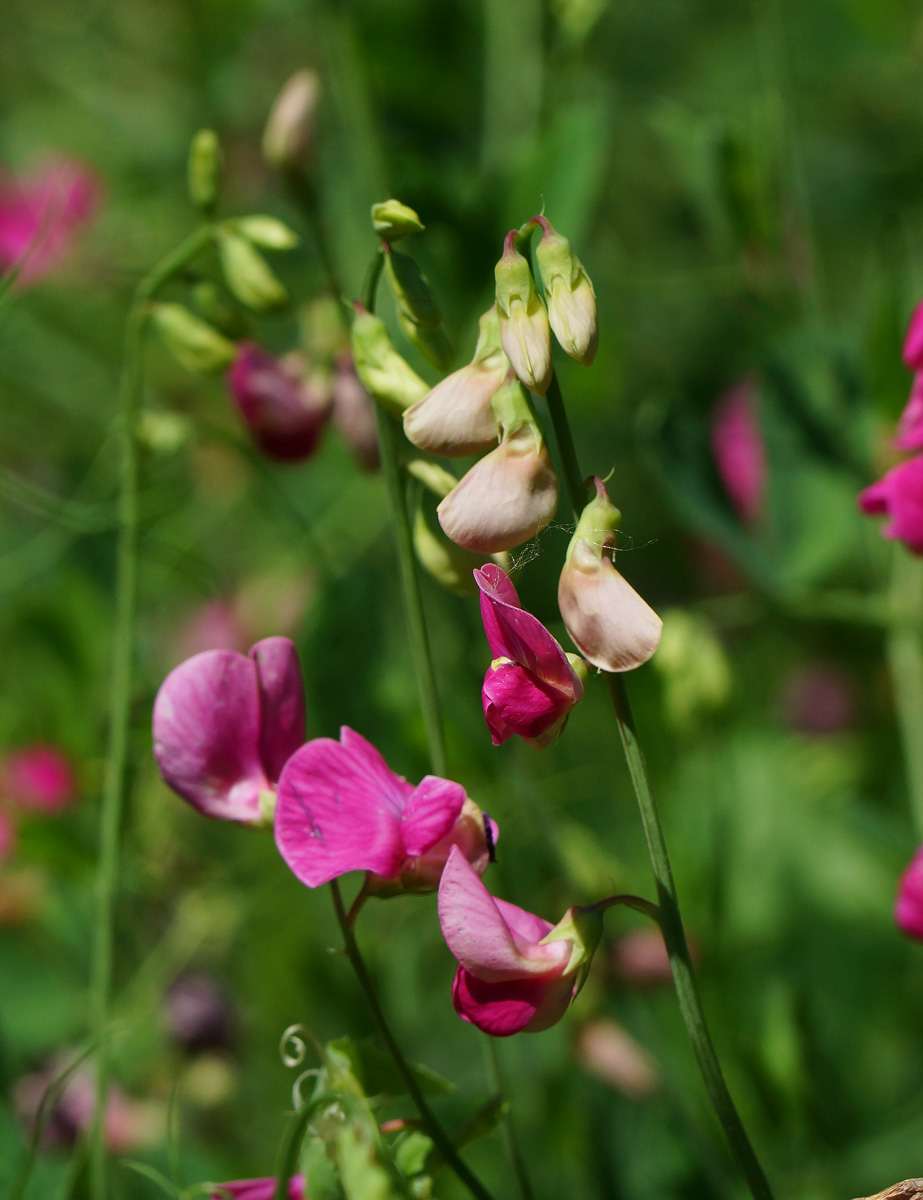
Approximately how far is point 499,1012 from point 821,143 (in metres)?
1.63

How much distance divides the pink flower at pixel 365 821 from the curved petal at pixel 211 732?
2.8 inches

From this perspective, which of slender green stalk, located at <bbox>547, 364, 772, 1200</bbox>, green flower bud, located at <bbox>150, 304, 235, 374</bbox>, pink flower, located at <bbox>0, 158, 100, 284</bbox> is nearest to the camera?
slender green stalk, located at <bbox>547, 364, 772, 1200</bbox>

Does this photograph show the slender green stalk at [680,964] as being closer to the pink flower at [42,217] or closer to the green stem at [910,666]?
the green stem at [910,666]

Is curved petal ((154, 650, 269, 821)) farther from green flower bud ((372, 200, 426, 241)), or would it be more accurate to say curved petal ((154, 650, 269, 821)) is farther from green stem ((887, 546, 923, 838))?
green stem ((887, 546, 923, 838))

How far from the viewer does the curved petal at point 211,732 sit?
0.48 meters

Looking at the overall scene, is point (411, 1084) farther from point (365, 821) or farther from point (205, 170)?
point (205, 170)

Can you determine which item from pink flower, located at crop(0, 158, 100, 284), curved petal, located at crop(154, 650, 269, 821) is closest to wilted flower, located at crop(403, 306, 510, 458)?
curved petal, located at crop(154, 650, 269, 821)

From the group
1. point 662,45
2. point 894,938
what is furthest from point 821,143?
point 894,938

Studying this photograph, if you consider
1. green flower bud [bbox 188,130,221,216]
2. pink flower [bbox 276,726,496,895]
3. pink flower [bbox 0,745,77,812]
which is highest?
green flower bud [bbox 188,130,221,216]

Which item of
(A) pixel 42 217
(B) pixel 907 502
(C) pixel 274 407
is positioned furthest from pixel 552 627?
(A) pixel 42 217

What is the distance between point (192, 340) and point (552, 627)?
35cm

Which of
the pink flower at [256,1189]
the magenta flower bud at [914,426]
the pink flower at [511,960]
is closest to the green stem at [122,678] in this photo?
the pink flower at [256,1189]

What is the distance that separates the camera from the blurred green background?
2.73 ft

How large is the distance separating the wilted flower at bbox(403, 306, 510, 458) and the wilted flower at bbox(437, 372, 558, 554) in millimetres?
15
